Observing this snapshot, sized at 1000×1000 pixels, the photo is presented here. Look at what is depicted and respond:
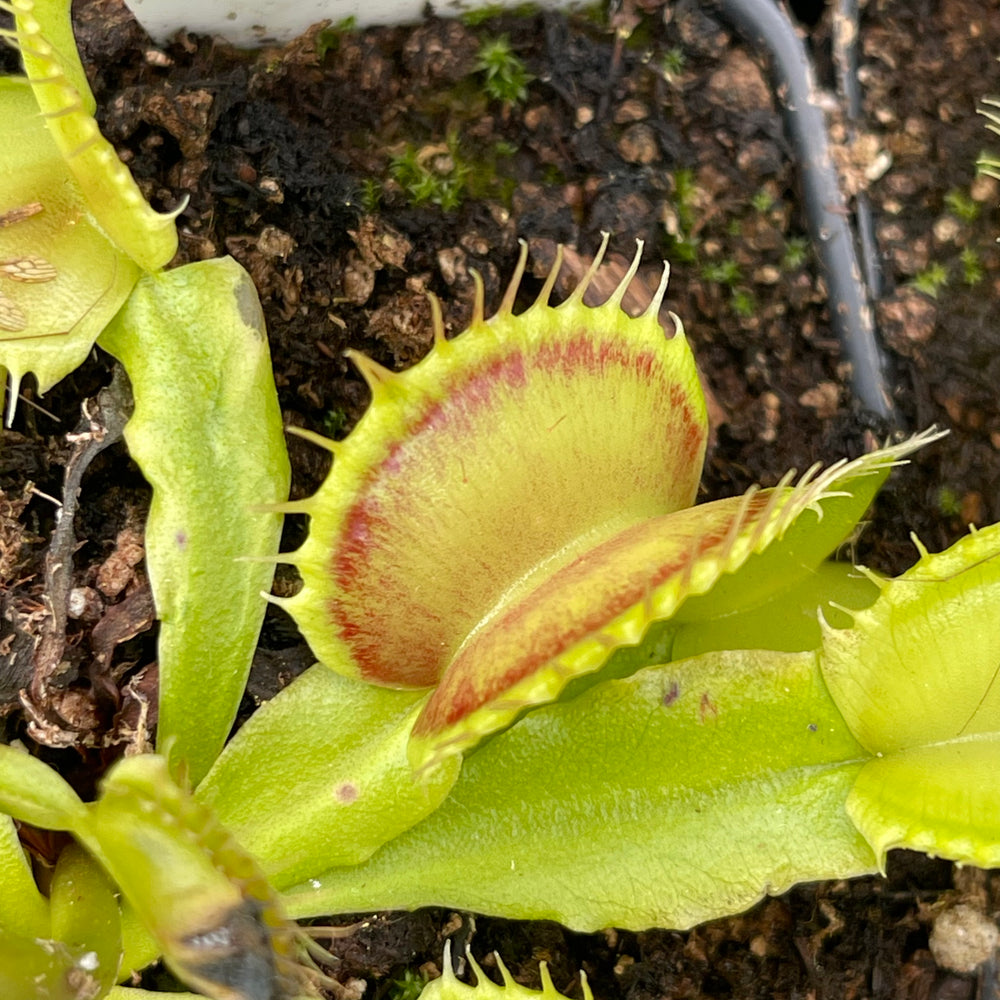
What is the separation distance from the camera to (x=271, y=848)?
3.02ft

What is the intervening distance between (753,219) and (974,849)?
0.74 metres

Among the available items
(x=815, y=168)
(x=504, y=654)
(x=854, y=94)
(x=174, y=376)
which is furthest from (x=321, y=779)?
(x=854, y=94)

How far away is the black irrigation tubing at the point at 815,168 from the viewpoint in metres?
1.21

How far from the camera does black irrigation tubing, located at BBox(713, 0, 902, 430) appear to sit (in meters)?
1.21

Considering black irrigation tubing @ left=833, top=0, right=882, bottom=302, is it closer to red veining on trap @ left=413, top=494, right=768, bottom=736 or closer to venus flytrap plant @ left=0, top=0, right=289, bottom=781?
red veining on trap @ left=413, top=494, right=768, bottom=736

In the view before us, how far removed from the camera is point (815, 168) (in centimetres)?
122

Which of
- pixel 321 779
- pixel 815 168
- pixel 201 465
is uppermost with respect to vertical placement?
pixel 815 168

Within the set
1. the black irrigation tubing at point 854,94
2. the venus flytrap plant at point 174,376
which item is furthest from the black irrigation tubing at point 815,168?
the venus flytrap plant at point 174,376

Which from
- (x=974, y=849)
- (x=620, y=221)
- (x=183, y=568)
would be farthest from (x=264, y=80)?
(x=974, y=849)

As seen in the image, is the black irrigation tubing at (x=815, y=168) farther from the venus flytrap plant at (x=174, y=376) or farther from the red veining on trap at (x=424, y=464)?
the venus flytrap plant at (x=174, y=376)

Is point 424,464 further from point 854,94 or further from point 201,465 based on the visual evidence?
point 854,94

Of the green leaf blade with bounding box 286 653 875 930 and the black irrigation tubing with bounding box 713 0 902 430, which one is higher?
the black irrigation tubing with bounding box 713 0 902 430

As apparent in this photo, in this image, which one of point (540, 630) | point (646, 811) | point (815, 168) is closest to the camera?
point (540, 630)

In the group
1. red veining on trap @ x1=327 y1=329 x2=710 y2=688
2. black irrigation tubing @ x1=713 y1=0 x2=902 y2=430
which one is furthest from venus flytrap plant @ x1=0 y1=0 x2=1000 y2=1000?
black irrigation tubing @ x1=713 y1=0 x2=902 y2=430
